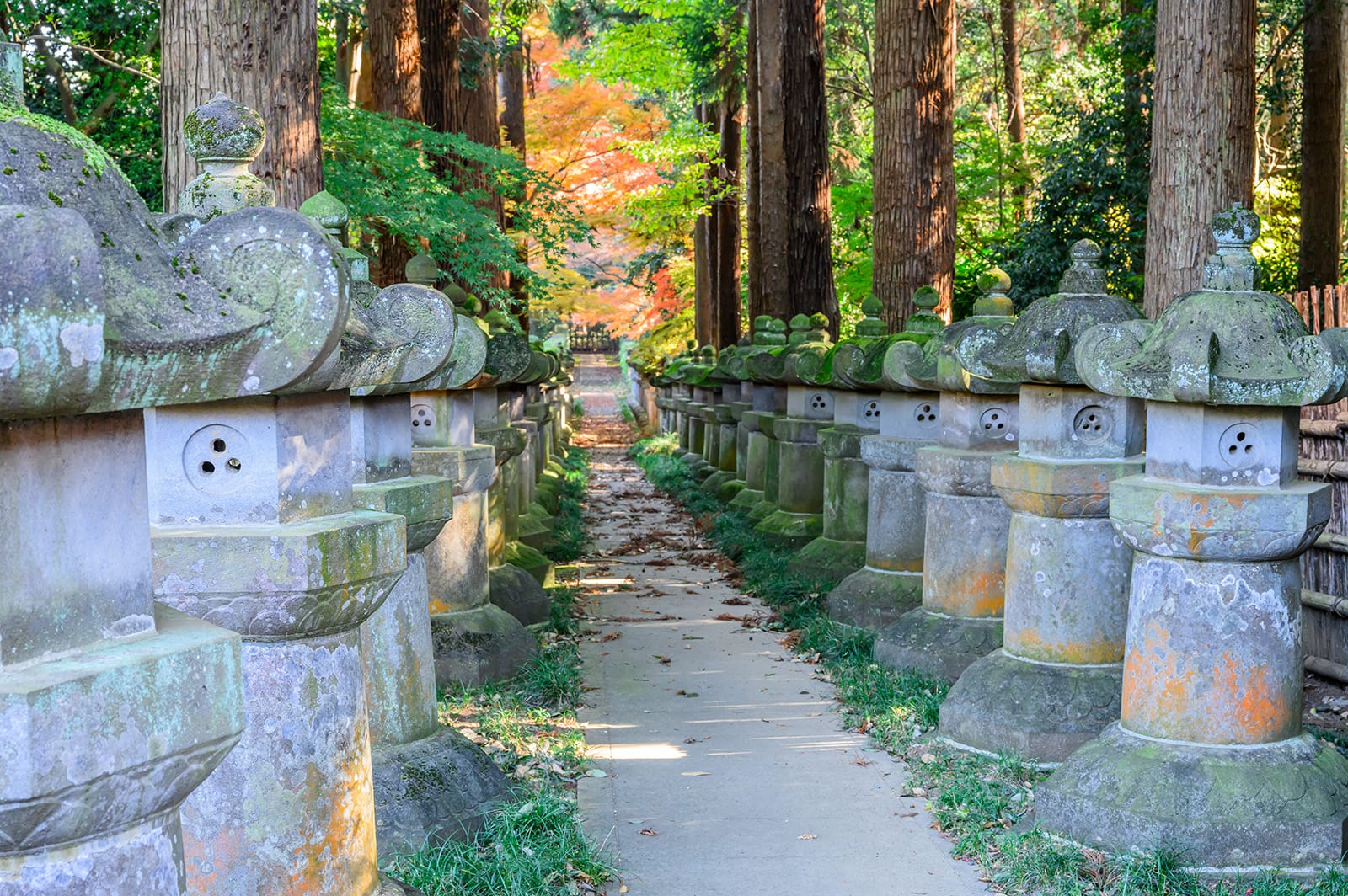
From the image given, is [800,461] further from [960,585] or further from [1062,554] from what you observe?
[1062,554]

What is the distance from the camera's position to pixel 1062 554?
6215mm

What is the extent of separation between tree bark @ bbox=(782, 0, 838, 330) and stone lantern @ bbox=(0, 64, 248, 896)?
1415cm

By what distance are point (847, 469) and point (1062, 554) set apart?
13.7 ft

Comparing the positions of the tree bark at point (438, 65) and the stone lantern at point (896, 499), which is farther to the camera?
the tree bark at point (438, 65)

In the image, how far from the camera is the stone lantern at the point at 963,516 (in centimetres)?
745

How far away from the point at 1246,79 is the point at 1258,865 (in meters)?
5.20

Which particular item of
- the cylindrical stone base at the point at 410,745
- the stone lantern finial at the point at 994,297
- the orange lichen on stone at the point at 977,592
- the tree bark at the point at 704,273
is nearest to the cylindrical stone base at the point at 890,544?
the orange lichen on stone at the point at 977,592

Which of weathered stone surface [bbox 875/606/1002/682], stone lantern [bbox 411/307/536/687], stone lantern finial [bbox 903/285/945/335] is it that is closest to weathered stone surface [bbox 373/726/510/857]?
stone lantern [bbox 411/307/536/687]

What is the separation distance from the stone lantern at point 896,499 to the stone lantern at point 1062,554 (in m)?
2.20

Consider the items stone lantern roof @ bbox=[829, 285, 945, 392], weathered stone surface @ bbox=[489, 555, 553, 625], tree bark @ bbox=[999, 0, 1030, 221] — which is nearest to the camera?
stone lantern roof @ bbox=[829, 285, 945, 392]

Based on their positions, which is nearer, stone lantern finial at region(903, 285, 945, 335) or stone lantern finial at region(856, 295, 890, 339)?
stone lantern finial at region(903, 285, 945, 335)

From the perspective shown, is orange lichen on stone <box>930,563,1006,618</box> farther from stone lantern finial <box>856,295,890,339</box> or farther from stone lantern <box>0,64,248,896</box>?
stone lantern <box>0,64,248,896</box>

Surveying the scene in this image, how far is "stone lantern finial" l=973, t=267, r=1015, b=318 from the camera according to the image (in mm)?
7395

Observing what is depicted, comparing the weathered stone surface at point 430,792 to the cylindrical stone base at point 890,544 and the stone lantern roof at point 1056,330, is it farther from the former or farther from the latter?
the cylindrical stone base at point 890,544
